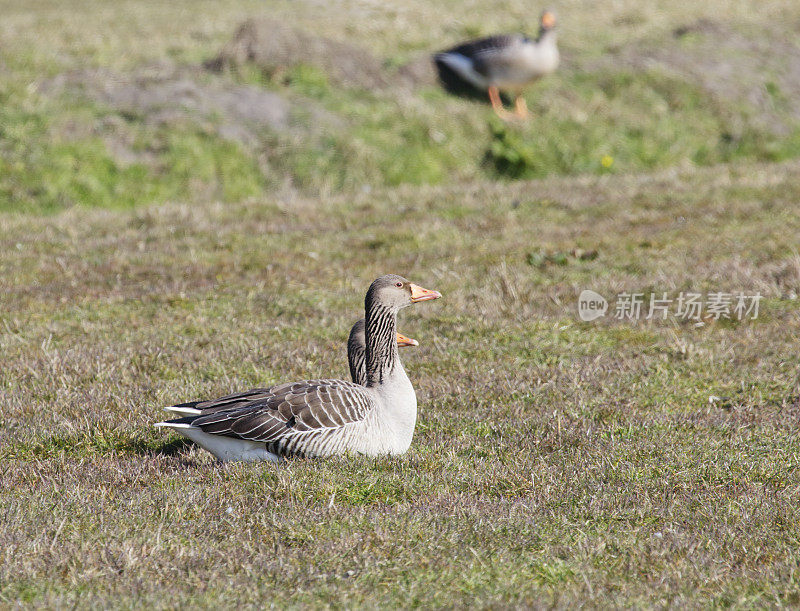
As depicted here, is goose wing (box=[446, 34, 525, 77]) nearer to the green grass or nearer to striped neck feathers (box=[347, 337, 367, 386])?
the green grass

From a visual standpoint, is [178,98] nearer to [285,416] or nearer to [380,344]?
[380,344]

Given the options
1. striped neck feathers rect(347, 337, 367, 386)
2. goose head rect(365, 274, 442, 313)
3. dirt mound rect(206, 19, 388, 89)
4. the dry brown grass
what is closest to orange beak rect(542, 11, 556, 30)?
dirt mound rect(206, 19, 388, 89)

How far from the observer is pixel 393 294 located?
23.6ft

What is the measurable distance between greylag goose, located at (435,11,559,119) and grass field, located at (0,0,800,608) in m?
0.74

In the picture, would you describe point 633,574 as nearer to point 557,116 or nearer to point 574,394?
point 574,394

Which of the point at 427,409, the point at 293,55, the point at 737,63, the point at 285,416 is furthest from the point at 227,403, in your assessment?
the point at 737,63

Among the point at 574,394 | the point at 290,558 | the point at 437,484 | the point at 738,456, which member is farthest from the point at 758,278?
the point at 290,558

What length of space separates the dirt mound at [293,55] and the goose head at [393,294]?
14.9 m

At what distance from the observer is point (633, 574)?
195 inches

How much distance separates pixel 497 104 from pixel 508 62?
1.02m

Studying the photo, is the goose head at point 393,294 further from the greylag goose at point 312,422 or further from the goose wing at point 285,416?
the goose wing at point 285,416

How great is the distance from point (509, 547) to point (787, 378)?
471 cm

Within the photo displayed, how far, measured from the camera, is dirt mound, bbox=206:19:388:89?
20.9 metres

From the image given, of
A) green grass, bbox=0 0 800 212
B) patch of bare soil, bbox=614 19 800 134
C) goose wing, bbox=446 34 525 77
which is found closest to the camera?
green grass, bbox=0 0 800 212
